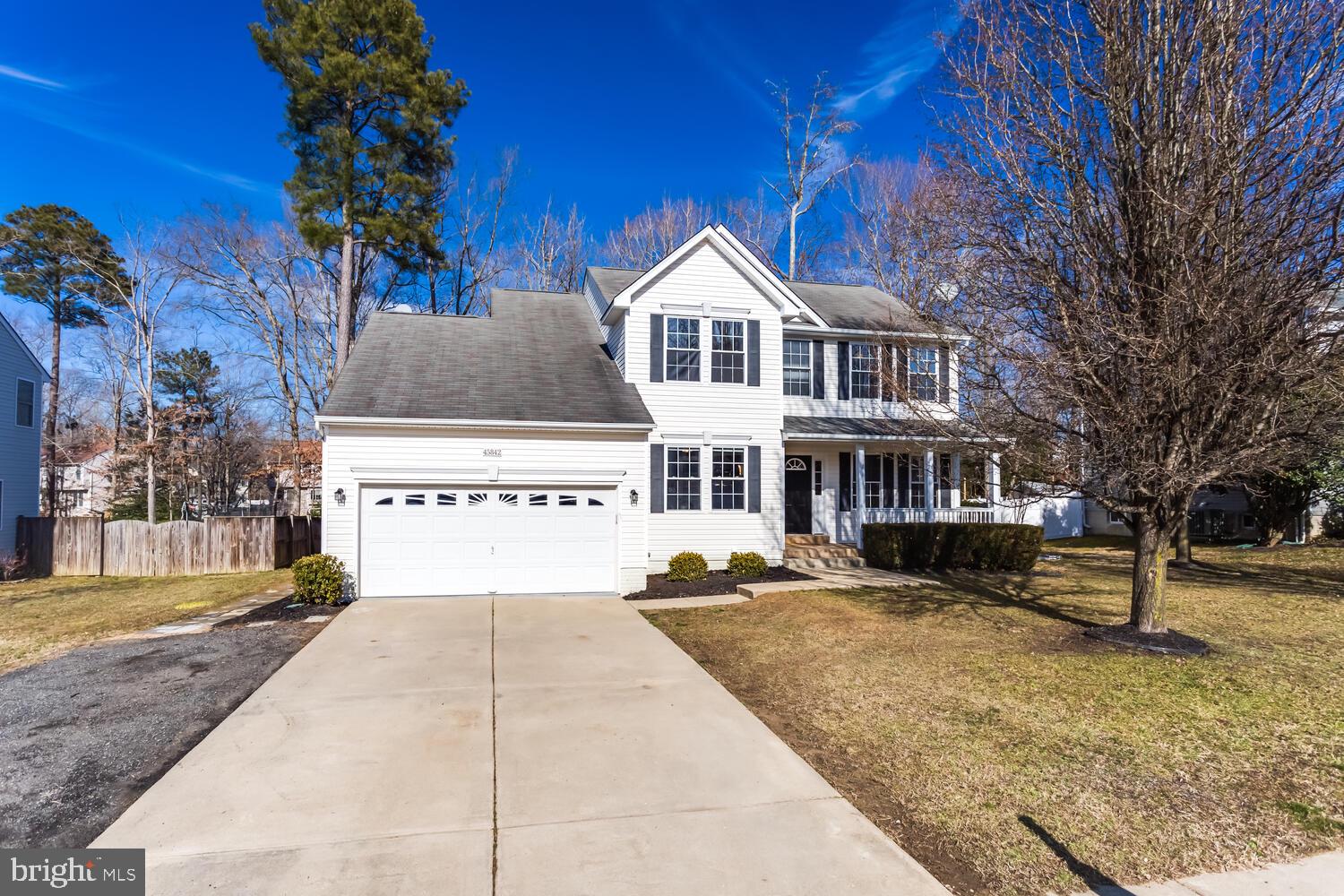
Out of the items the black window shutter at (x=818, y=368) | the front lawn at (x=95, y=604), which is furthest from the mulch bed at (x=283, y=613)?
the black window shutter at (x=818, y=368)

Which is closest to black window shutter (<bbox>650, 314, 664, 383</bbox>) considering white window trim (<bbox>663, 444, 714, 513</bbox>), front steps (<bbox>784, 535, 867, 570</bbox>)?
white window trim (<bbox>663, 444, 714, 513</bbox>)

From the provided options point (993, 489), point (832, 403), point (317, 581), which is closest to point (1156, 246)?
point (832, 403)

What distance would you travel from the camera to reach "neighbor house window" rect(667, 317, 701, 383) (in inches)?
597

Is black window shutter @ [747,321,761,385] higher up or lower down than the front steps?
higher up

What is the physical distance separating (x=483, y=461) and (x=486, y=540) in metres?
1.44

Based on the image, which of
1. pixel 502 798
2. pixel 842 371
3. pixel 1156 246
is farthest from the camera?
pixel 842 371

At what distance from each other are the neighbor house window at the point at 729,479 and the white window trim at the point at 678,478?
11.1 inches

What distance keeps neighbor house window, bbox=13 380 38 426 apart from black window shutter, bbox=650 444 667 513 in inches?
684

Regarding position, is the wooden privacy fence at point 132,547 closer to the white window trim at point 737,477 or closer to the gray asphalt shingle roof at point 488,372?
the gray asphalt shingle roof at point 488,372

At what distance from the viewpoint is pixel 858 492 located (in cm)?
1636

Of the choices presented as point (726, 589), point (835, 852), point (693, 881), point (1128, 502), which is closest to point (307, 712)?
point (693, 881)

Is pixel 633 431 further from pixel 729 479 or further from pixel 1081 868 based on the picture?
pixel 1081 868

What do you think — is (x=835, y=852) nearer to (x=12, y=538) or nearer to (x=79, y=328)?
(x=12, y=538)

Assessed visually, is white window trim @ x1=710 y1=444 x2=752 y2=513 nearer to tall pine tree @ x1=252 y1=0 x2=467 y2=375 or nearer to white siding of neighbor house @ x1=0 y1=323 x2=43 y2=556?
tall pine tree @ x1=252 y1=0 x2=467 y2=375
